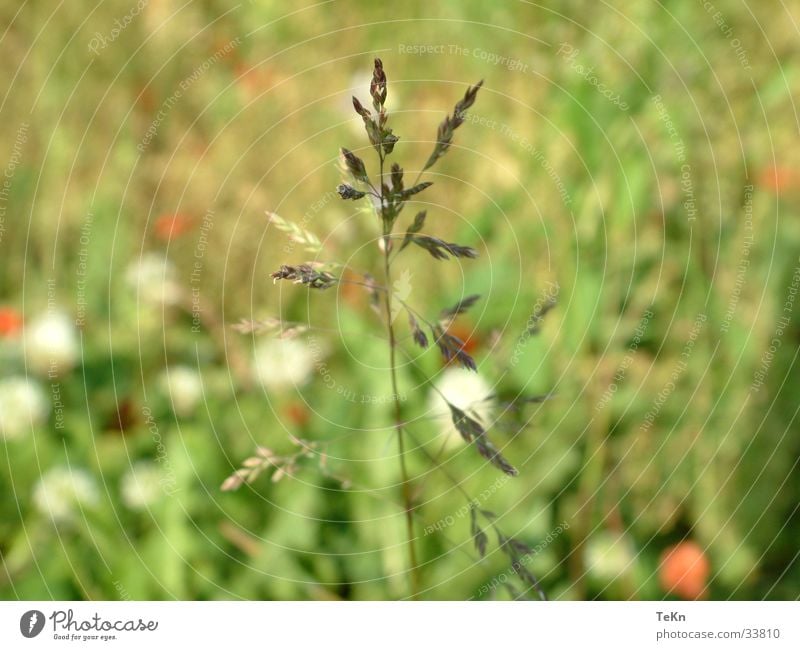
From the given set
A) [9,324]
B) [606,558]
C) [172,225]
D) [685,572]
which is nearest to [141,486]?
[9,324]

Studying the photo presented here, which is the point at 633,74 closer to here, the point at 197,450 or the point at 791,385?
the point at 791,385

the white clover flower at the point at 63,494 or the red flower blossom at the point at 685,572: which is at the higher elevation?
the white clover flower at the point at 63,494

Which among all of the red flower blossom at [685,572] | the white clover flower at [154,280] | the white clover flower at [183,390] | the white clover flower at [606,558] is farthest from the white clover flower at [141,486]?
the red flower blossom at [685,572]

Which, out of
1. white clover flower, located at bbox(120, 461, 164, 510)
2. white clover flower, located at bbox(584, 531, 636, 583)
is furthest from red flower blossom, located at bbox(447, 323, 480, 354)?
white clover flower, located at bbox(120, 461, 164, 510)

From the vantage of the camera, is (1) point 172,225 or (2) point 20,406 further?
(1) point 172,225

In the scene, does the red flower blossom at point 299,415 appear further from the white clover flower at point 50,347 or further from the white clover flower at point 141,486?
the white clover flower at point 50,347

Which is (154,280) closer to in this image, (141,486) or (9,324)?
(9,324)
